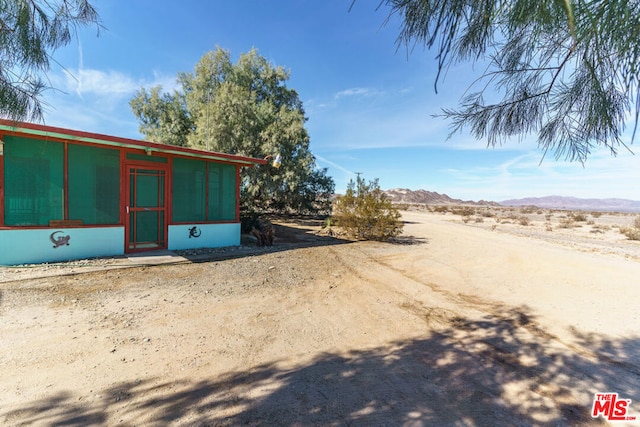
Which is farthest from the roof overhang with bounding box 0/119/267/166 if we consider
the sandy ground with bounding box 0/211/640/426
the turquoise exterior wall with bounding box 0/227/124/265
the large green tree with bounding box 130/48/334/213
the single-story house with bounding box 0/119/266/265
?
the large green tree with bounding box 130/48/334/213

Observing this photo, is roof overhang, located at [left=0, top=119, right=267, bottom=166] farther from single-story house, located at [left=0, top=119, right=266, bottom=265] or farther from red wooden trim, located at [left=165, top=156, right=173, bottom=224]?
red wooden trim, located at [left=165, top=156, right=173, bottom=224]

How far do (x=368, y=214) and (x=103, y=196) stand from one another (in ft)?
26.6

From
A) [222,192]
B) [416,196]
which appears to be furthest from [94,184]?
[416,196]

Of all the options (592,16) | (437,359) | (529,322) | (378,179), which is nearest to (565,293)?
(529,322)

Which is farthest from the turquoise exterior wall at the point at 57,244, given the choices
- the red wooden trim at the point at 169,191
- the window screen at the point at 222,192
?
the window screen at the point at 222,192

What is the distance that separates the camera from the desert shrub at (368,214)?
426 inches

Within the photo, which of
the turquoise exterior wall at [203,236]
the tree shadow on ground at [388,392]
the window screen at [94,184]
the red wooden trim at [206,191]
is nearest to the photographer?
the tree shadow on ground at [388,392]

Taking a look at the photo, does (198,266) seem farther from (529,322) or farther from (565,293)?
(565,293)

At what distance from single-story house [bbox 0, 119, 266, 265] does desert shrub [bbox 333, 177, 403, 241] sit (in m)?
4.45

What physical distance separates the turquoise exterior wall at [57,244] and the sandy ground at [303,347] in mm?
527

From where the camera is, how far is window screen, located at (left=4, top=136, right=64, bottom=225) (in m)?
5.52

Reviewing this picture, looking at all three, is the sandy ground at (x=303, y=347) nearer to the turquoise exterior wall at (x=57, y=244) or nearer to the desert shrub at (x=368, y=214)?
the turquoise exterior wall at (x=57, y=244)

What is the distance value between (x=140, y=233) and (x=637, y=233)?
25.0 meters

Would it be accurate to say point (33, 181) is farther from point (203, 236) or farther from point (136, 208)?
point (203, 236)
